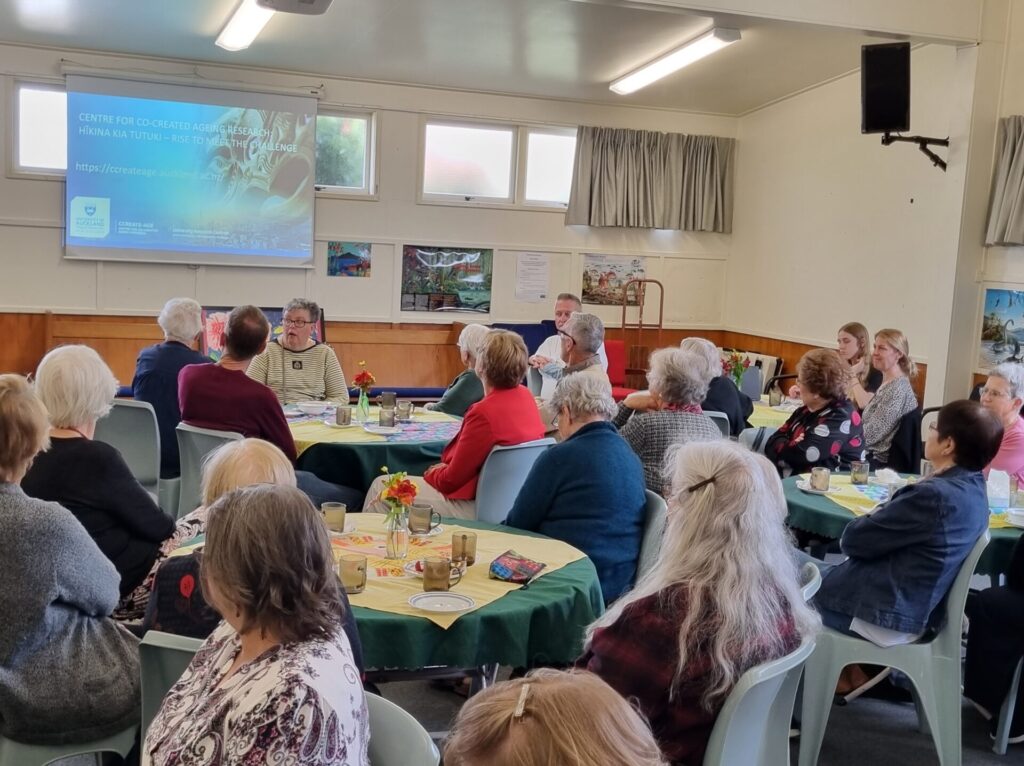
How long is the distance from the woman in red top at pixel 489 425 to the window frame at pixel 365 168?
5.54 m

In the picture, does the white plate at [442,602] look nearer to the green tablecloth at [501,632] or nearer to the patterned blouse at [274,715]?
the green tablecloth at [501,632]

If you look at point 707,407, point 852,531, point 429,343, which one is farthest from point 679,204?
point 852,531

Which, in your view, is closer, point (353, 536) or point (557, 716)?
point (557, 716)

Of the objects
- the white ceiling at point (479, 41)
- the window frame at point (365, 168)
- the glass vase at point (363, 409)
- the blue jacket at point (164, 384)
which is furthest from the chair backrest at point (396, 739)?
the window frame at point (365, 168)

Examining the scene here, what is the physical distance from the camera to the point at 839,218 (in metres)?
8.33

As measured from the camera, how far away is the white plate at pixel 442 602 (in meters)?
2.45

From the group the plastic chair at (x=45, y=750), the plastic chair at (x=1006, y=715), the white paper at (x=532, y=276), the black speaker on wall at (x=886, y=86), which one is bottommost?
the plastic chair at (x=1006, y=715)

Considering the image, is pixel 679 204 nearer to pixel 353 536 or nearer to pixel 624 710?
pixel 353 536

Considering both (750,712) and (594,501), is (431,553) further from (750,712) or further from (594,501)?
(750,712)

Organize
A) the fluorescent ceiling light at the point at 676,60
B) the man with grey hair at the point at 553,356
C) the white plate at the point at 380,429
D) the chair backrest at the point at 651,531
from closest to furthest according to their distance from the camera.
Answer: the chair backrest at the point at 651,531
the white plate at the point at 380,429
the fluorescent ceiling light at the point at 676,60
the man with grey hair at the point at 553,356

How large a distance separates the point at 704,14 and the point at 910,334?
3189mm

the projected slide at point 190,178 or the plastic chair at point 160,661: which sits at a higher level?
the projected slide at point 190,178

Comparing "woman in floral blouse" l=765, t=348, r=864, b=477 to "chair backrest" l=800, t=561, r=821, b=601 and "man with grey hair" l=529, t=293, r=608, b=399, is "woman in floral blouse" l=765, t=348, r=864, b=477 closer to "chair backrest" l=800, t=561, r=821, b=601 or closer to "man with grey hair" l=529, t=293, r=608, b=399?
"man with grey hair" l=529, t=293, r=608, b=399

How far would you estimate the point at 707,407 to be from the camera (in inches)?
215
